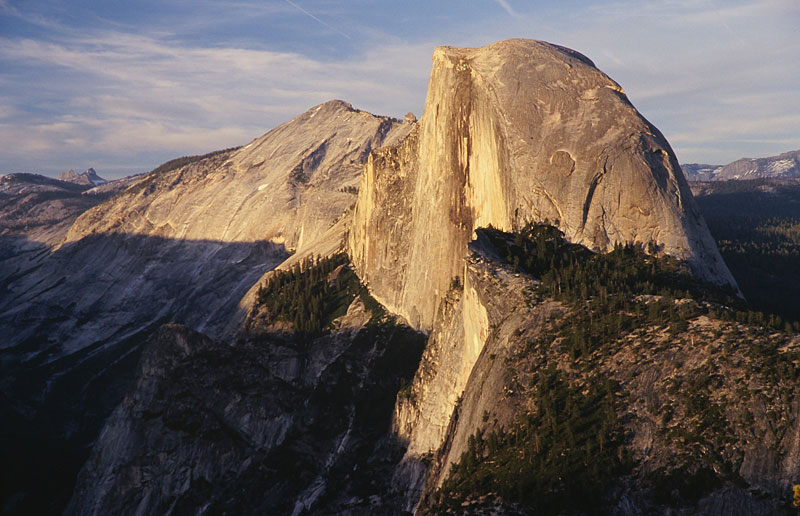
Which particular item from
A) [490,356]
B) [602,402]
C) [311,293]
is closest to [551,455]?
[602,402]

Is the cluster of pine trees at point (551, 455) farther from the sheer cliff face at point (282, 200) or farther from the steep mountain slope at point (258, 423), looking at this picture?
the sheer cliff face at point (282, 200)

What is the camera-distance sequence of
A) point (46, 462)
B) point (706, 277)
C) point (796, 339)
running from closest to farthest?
point (796, 339)
point (706, 277)
point (46, 462)

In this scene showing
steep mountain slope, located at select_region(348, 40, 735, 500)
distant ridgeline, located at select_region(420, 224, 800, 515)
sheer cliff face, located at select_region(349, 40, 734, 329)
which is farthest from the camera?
sheer cliff face, located at select_region(349, 40, 734, 329)

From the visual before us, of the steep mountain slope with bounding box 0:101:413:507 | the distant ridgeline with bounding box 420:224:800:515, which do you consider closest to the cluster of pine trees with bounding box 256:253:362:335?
the steep mountain slope with bounding box 0:101:413:507

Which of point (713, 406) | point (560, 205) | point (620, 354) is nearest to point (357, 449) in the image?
point (560, 205)

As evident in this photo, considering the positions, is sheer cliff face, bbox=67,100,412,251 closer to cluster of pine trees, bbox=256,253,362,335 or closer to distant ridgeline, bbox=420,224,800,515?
cluster of pine trees, bbox=256,253,362,335

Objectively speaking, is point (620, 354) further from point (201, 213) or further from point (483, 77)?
point (201, 213)
